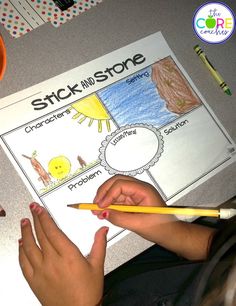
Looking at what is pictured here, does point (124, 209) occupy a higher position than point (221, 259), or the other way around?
point (124, 209)

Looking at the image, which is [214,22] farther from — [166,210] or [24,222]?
[24,222]

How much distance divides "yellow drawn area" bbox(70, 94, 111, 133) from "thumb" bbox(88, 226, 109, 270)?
0.18 m

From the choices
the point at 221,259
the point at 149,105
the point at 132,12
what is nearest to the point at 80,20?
the point at 132,12

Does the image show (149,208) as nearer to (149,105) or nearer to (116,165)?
(116,165)

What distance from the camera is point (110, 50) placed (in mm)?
731

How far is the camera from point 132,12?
0.76 metres

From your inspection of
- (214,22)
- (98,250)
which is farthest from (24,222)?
(214,22)

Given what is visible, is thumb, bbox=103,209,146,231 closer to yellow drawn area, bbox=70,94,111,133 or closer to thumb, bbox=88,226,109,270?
thumb, bbox=88,226,109,270

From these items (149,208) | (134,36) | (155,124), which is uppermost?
(134,36)

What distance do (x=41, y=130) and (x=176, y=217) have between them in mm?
307

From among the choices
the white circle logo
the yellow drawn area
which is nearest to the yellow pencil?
the yellow drawn area

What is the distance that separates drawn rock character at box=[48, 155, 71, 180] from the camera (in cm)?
64

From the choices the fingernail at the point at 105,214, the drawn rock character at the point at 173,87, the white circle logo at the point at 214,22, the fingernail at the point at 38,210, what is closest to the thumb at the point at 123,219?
the fingernail at the point at 105,214

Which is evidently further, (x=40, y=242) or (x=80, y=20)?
(x=80, y=20)
